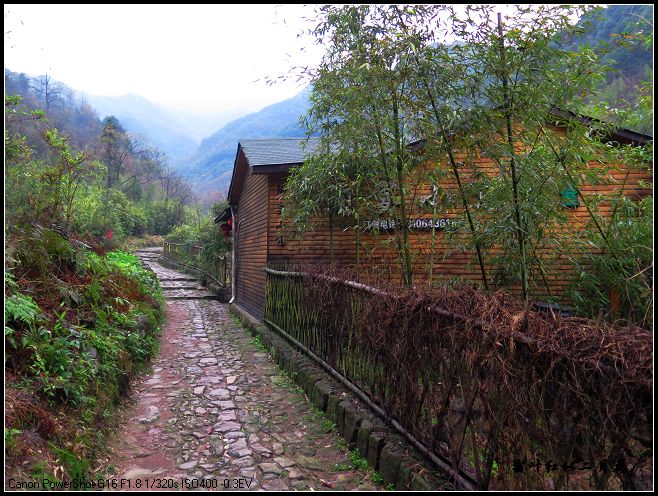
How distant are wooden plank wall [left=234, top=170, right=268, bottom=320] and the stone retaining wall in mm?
3787

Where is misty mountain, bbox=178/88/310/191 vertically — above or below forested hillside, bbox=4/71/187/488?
above

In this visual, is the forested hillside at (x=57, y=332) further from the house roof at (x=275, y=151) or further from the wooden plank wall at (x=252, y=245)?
the house roof at (x=275, y=151)

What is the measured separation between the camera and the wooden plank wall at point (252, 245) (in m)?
9.14

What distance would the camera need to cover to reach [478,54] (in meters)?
3.41

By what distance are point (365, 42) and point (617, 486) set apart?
400cm

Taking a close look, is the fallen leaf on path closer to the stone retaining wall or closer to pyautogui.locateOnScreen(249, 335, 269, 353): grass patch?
the stone retaining wall

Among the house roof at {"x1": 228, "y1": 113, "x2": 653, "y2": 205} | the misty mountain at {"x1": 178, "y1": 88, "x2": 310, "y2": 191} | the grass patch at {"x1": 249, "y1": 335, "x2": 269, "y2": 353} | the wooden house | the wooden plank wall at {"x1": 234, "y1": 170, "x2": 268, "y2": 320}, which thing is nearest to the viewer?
the grass patch at {"x1": 249, "y1": 335, "x2": 269, "y2": 353}

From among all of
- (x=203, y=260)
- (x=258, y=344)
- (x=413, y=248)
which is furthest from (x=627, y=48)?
(x=203, y=260)

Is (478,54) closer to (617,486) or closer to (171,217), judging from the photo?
(617,486)

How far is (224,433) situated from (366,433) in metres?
1.38

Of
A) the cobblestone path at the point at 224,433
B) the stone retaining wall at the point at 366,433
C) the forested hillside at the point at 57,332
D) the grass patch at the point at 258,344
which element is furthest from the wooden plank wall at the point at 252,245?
the stone retaining wall at the point at 366,433

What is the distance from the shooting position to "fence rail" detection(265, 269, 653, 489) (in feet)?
5.34

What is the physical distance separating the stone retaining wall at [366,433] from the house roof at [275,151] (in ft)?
13.2

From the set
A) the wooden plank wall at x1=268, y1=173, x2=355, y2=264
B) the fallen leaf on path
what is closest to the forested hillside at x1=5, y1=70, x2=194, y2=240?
the wooden plank wall at x1=268, y1=173, x2=355, y2=264
